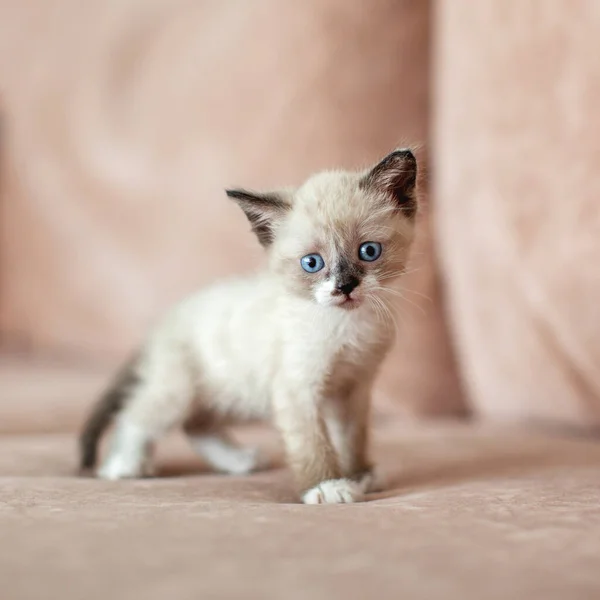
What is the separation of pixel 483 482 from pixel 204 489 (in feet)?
1.21

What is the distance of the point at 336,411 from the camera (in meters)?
1.21

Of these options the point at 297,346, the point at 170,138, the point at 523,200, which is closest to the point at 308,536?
the point at 297,346

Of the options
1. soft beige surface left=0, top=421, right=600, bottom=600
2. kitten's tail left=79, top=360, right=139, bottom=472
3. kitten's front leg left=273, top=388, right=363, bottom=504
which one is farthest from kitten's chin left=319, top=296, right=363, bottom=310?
kitten's tail left=79, top=360, right=139, bottom=472

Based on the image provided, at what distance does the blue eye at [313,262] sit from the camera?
3.50 ft

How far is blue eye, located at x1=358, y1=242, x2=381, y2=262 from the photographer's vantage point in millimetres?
1063

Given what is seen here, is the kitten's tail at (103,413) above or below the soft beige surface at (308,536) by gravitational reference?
above

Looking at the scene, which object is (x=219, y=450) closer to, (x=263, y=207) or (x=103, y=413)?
(x=103, y=413)

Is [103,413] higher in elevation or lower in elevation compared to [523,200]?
lower

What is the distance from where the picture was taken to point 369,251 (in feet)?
3.51

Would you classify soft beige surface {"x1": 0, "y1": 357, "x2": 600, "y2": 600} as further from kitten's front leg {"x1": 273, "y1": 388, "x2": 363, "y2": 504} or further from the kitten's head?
the kitten's head

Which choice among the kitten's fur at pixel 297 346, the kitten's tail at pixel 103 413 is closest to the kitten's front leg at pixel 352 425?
the kitten's fur at pixel 297 346

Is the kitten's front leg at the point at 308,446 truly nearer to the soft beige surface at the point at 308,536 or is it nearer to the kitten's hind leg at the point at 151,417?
the soft beige surface at the point at 308,536

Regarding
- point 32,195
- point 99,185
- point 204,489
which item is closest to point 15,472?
point 204,489

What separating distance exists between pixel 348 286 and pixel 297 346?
15 centimetres
